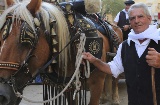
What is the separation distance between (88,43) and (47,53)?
0.65 metres

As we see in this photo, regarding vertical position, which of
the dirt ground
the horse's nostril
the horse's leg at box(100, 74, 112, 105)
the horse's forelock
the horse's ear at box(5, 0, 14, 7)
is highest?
the horse's ear at box(5, 0, 14, 7)

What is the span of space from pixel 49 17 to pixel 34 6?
0.24m

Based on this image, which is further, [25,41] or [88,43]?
[88,43]

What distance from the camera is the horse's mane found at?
247 centimetres

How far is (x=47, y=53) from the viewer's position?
105 inches

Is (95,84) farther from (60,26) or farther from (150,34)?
(150,34)

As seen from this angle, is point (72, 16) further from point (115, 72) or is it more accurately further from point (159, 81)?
point (159, 81)

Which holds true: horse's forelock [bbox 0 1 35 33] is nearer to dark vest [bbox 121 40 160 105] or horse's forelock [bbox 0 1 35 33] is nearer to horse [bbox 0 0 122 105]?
horse [bbox 0 0 122 105]

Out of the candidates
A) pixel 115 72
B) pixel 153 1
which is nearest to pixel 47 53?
pixel 115 72

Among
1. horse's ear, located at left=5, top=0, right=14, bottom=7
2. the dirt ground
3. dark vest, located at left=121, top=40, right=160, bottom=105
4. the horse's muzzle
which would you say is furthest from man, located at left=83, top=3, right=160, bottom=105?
the dirt ground

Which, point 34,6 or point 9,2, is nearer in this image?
point 34,6

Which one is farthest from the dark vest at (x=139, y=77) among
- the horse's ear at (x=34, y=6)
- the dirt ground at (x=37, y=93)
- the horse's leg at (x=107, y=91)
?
the dirt ground at (x=37, y=93)

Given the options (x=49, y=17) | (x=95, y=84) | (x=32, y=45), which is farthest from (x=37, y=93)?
(x=32, y=45)

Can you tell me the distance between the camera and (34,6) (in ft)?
8.26
